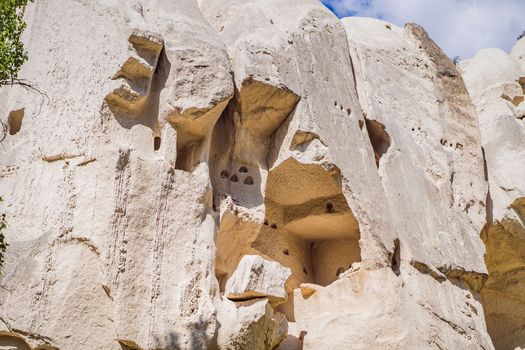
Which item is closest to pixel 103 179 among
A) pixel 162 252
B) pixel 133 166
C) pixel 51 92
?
pixel 133 166

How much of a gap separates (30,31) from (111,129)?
8.42 ft

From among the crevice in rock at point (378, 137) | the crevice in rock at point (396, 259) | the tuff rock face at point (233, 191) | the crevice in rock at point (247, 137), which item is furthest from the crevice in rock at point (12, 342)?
the crevice in rock at point (378, 137)

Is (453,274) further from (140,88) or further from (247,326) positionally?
(140,88)

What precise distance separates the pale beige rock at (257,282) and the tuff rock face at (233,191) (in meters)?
0.02

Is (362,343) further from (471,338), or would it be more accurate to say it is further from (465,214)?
(465,214)

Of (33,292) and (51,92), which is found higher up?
(51,92)

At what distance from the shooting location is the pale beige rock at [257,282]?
8.48 m

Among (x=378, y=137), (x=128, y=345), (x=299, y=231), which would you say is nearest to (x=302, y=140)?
(x=299, y=231)

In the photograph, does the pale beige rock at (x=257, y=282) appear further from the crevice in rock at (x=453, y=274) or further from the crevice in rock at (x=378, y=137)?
the crevice in rock at (x=378, y=137)

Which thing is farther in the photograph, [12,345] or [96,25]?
[96,25]

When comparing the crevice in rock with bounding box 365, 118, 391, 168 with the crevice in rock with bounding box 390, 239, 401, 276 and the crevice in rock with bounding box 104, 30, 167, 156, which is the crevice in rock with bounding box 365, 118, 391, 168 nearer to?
the crevice in rock with bounding box 390, 239, 401, 276

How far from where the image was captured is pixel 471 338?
9.98 meters

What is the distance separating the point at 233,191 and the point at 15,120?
3081mm

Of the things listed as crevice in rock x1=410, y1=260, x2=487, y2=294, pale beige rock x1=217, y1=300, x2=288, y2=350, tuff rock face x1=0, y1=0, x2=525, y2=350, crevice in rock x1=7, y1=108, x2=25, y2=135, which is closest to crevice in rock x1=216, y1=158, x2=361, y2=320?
tuff rock face x1=0, y1=0, x2=525, y2=350
